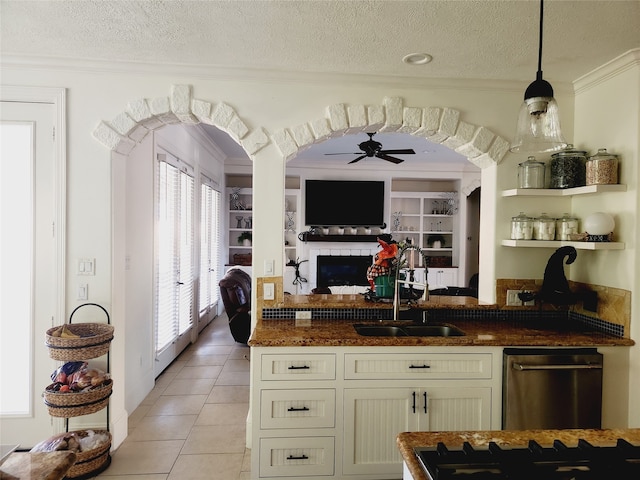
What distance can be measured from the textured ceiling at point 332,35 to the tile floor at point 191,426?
2.69 meters

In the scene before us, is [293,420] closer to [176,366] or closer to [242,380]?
[242,380]

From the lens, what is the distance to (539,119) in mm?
1494

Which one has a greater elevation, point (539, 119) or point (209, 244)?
point (539, 119)

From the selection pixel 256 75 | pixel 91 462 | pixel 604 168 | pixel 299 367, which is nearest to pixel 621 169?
pixel 604 168

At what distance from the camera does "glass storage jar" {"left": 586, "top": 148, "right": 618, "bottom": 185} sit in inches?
98.0

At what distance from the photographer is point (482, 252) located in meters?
3.14

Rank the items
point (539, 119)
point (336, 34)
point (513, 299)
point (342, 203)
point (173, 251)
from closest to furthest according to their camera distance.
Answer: point (539, 119) → point (336, 34) → point (513, 299) → point (173, 251) → point (342, 203)

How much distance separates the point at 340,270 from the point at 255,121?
16.7ft

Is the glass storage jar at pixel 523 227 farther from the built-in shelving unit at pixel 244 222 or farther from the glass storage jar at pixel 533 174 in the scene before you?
the built-in shelving unit at pixel 244 222

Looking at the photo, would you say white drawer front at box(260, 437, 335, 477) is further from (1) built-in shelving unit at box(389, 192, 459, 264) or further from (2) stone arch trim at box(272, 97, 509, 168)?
(1) built-in shelving unit at box(389, 192, 459, 264)

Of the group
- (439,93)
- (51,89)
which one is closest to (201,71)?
(51,89)

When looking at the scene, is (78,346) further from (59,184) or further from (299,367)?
(299,367)

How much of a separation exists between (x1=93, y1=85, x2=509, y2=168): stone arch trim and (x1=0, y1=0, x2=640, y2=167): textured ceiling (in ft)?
0.82

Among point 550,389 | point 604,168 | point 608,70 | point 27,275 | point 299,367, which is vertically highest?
point 608,70
